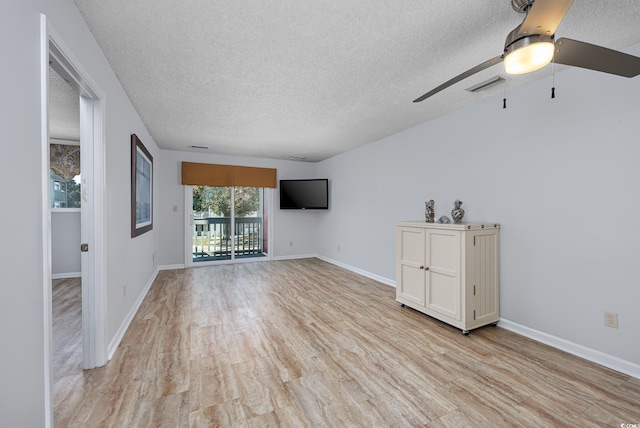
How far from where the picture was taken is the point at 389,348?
7.68 feet

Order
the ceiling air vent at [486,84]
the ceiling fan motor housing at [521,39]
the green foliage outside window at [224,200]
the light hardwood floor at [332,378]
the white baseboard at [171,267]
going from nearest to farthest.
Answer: the ceiling fan motor housing at [521,39], the light hardwood floor at [332,378], the ceiling air vent at [486,84], the white baseboard at [171,267], the green foliage outside window at [224,200]

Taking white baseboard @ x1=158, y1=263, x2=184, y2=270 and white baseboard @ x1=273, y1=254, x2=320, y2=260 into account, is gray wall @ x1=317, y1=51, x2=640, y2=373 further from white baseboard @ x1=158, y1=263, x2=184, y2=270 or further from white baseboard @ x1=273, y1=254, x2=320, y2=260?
white baseboard @ x1=158, y1=263, x2=184, y2=270

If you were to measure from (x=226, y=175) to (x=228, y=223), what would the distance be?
1.07m

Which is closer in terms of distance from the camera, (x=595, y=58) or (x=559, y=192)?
(x=595, y=58)

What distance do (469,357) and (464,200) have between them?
68.5 inches

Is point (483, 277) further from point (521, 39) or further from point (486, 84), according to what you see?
point (521, 39)

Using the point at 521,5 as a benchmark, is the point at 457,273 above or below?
below

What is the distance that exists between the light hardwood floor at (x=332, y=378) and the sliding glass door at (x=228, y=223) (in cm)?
271

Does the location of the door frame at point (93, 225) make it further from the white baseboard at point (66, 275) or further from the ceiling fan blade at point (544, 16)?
the white baseboard at point (66, 275)

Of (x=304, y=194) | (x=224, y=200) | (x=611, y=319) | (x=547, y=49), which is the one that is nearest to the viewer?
(x=547, y=49)

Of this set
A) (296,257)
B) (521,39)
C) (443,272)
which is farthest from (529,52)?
(296,257)

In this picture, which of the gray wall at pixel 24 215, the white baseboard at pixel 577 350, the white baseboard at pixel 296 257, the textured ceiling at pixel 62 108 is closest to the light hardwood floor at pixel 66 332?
the gray wall at pixel 24 215

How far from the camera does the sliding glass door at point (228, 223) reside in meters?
5.70

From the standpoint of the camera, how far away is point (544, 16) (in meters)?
1.19
